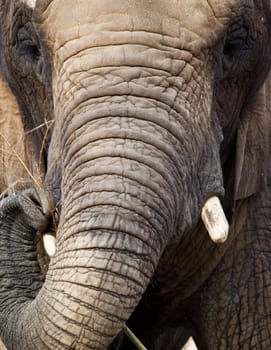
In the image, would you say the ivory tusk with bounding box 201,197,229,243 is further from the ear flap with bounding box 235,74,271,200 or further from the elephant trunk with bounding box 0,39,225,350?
the ear flap with bounding box 235,74,271,200

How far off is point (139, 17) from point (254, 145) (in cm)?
110

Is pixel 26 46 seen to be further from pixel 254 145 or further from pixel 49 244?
pixel 254 145

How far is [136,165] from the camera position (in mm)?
5871

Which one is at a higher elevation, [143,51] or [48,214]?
[143,51]

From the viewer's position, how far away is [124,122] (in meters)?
5.96

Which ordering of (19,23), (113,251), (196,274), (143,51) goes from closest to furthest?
(113,251) < (143,51) < (19,23) < (196,274)

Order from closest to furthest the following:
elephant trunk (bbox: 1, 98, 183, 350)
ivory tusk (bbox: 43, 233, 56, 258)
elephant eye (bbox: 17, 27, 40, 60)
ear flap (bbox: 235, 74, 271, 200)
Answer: elephant trunk (bbox: 1, 98, 183, 350) → ivory tusk (bbox: 43, 233, 56, 258) → elephant eye (bbox: 17, 27, 40, 60) → ear flap (bbox: 235, 74, 271, 200)

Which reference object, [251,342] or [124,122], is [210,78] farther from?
[251,342]

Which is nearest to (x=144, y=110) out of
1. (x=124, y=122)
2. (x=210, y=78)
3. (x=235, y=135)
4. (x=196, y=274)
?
(x=124, y=122)

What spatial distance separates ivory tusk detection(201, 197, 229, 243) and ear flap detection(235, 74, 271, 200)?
63cm

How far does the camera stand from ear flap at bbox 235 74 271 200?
7000 mm

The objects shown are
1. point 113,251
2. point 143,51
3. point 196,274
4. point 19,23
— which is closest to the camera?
point 113,251

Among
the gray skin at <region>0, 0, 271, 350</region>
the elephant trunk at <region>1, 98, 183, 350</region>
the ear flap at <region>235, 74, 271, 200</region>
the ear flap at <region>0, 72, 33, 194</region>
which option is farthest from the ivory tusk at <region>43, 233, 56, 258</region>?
the ear flap at <region>235, 74, 271, 200</region>

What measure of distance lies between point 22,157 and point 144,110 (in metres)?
1.11
